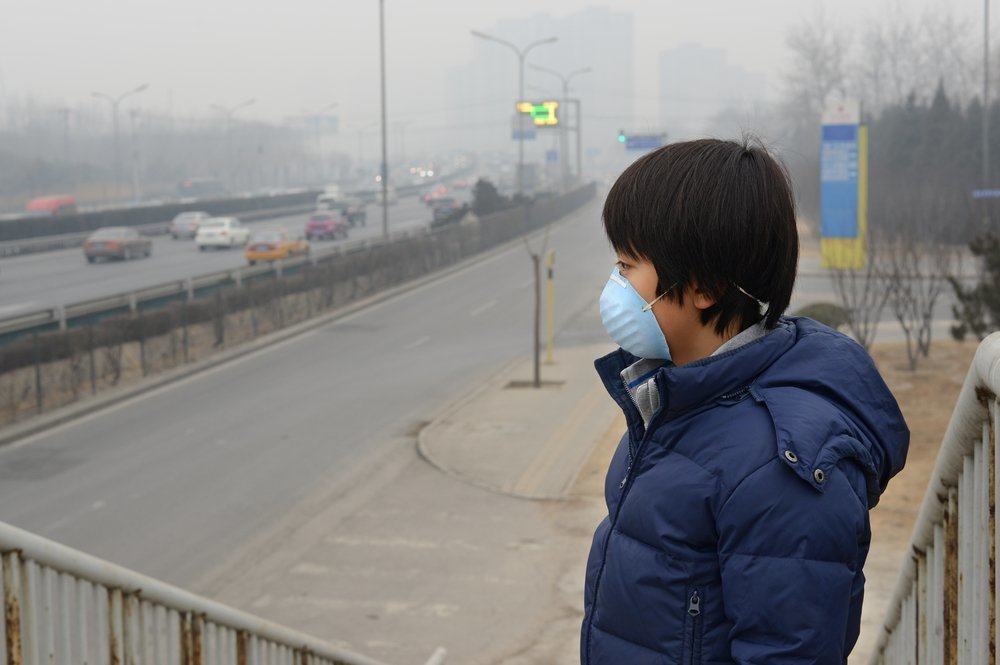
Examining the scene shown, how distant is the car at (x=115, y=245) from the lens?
39438 millimetres

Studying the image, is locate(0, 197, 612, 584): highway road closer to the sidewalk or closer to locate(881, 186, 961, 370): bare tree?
the sidewalk

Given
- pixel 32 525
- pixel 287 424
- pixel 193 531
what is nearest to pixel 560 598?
pixel 193 531

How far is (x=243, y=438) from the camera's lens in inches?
681

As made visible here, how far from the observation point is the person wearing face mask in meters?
1.85

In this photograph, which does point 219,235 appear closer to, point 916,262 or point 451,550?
point 916,262

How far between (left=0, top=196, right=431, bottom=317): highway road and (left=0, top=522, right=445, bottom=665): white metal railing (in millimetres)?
25959

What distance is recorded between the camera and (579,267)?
4197cm

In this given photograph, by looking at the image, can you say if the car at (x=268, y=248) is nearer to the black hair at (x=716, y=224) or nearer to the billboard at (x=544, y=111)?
the billboard at (x=544, y=111)

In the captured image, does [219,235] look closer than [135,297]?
No

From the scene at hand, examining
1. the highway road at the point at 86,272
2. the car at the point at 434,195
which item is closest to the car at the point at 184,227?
the highway road at the point at 86,272

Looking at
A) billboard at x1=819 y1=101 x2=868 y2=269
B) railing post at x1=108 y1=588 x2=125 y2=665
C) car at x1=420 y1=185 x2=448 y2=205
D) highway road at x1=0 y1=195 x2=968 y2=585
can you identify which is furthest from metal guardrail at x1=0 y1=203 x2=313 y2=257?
railing post at x1=108 y1=588 x2=125 y2=665

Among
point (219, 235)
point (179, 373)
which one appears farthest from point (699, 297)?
point (219, 235)

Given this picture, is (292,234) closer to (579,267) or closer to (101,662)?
(579,267)

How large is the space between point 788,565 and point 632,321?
55 cm
